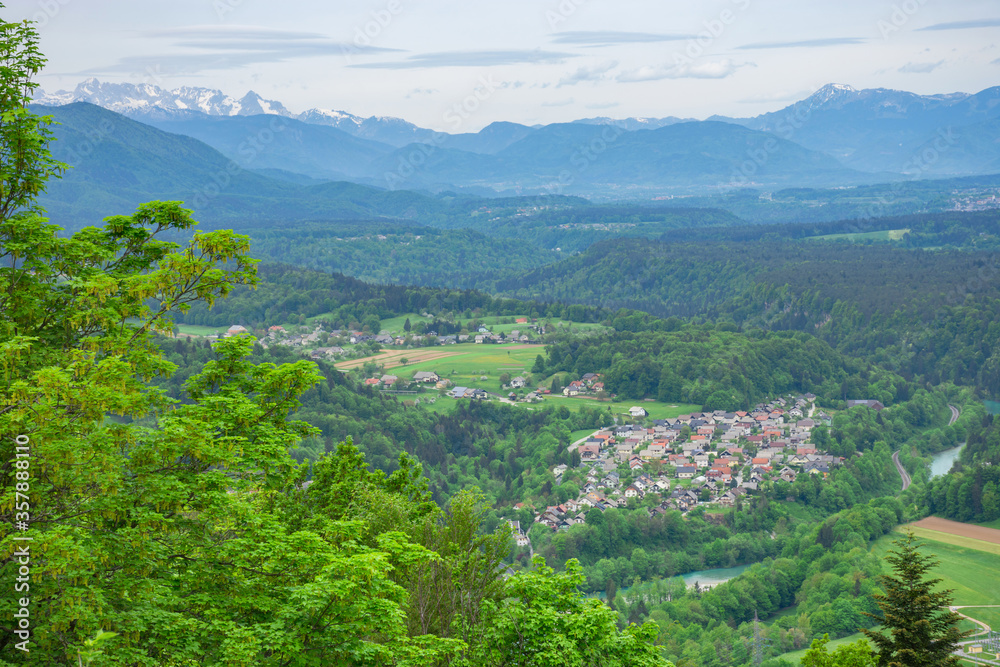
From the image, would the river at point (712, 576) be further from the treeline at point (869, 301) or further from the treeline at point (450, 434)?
the treeline at point (869, 301)

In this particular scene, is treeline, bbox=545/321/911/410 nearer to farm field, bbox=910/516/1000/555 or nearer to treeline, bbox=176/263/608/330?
treeline, bbox=176/263/608/330

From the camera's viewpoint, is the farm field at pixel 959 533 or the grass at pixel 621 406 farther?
the grass at pixel 621 406

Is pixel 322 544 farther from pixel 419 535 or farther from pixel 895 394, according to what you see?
pixel 895 394

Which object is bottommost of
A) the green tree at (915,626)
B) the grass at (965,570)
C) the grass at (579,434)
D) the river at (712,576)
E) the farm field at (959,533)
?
the river at (712,576)

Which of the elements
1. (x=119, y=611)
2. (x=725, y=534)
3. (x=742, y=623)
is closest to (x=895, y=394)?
(x=725, y=534)

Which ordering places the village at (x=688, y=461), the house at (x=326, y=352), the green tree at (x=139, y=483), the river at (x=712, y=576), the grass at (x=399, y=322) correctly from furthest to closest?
the grass at (x=399, y=322), the house at (x=326, y=352), the village at (x=688, y=461), the river at (x=712, y=576), the green tree at (x=139, y=483)

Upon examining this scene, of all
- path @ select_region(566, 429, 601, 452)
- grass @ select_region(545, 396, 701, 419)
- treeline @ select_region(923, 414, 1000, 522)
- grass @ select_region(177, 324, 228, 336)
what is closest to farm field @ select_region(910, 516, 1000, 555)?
treeline @ select_region(923, 414, 1000, 522)

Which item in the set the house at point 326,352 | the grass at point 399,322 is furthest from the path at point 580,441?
the grass at point 399,322
